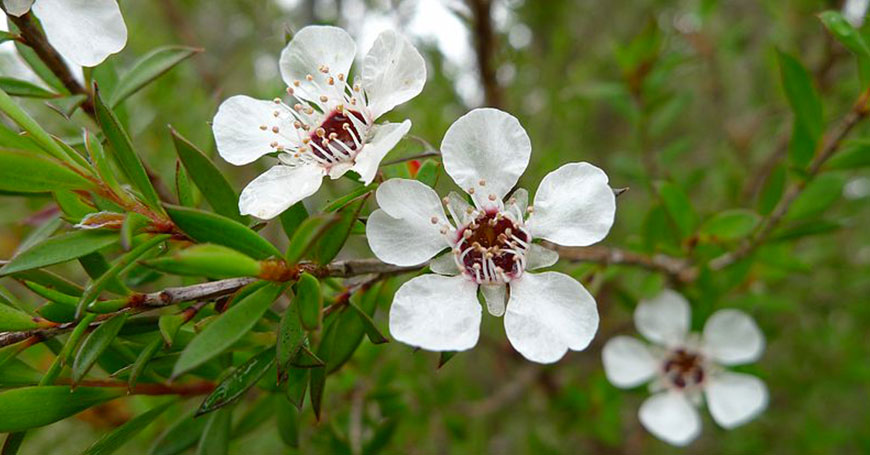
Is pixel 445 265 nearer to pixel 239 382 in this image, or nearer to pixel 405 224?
pixel 405 224

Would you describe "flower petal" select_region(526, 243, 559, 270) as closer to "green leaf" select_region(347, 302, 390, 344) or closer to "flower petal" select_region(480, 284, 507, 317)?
"flower petal" select_region(480, 284, 507, 317)

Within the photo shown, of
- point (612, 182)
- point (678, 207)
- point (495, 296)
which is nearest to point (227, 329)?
point (495, 296)

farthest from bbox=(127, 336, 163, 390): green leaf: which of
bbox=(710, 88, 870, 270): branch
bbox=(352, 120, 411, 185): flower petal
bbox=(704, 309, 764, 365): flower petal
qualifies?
bbox=(704, 309, 764, 365): flower petal

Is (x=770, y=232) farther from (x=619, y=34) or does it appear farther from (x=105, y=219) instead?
(x=619, y=34)

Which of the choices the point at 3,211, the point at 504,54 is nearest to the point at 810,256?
the point at 504,54

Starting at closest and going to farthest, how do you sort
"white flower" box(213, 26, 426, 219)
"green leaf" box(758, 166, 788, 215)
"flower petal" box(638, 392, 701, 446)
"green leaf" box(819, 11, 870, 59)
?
"white flower" box(213, 26, 426, 219), "green leaf" box(819, 11, 870, 59), "green leaf" box(758, 166, 788, 215), "flower petal" box(638, 392, 701, 446)

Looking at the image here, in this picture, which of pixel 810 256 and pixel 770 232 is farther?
pixel 810 256

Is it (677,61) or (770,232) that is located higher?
(677,61)
